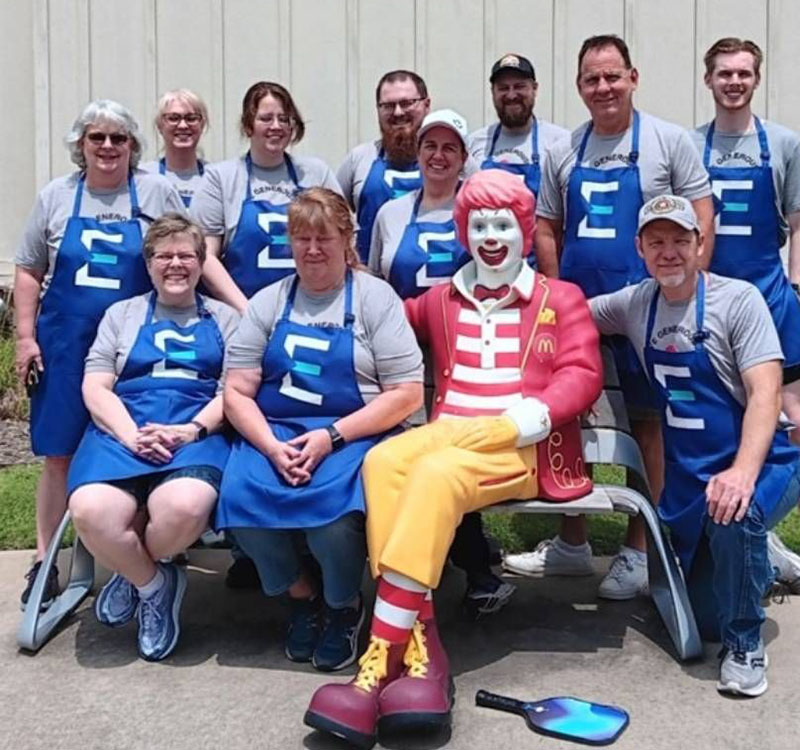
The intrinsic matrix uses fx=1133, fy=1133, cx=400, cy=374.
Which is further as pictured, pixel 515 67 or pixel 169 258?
pixel 515 67

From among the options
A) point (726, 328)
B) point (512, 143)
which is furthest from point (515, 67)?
point (726, 328)

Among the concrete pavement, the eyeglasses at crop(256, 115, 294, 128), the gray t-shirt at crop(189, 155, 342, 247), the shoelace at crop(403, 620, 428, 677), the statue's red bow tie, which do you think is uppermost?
the eyeglasses at crop(256, 115, 294, 128)

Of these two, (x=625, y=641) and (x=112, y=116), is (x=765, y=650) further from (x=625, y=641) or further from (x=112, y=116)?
(x=112, y=116)

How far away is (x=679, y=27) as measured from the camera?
7473mm

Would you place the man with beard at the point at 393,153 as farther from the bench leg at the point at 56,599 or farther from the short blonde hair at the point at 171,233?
the bench leg at the point at 56,599

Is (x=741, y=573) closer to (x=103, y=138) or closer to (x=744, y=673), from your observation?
(x=744, y=673)

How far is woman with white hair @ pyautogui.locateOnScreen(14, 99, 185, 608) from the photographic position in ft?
13.4

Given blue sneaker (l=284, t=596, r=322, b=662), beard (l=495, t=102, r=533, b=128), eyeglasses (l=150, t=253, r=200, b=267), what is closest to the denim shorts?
blue sneaker (l=284, t=596, r=322, b=662)

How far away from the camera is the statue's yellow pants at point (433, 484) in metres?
3.17

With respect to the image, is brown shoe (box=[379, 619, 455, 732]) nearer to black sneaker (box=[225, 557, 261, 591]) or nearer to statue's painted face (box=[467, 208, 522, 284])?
statue's painted face (box=[467, 208, 522, 284])

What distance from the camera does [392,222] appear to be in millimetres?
4121

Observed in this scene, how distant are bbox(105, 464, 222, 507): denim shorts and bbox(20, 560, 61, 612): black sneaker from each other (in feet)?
1.70

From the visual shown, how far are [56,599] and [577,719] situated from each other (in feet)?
6.29

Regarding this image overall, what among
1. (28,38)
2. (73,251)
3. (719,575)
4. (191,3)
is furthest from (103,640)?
(28,38)
